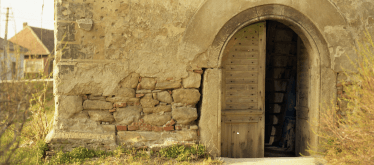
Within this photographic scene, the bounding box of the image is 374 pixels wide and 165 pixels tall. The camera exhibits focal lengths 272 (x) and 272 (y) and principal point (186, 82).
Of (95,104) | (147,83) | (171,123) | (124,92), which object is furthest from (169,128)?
(95,104)

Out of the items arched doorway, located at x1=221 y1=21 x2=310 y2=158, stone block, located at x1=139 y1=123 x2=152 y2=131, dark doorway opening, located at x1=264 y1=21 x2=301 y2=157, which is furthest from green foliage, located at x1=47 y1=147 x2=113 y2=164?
dark doorway opening, located at x1=264 y1=21 x2=301 y2=157

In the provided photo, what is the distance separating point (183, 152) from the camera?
12.8ft

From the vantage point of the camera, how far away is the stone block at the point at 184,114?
13.1ft

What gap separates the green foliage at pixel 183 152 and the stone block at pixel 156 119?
0.39 meters

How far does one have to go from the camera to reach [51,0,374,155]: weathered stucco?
385 cm

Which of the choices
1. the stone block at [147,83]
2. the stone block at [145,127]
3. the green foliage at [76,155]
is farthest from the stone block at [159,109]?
the green foliage at [76,155]

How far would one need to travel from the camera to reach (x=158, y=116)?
Answer: 400 cm

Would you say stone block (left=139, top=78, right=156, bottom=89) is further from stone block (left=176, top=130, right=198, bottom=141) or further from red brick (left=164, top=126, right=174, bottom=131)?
stone block (left=176, top=130, right=198, bottom=141)

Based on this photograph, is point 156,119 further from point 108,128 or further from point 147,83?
point 108,128

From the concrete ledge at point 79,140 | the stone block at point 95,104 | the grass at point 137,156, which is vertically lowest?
the grass at point 137,156

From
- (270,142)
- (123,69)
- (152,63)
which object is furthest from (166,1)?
(270,142)

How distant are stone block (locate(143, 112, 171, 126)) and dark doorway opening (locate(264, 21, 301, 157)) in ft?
8.76

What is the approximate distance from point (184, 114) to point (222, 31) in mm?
1352

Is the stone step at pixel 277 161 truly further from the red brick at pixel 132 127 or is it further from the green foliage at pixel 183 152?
the red brick at pixel 132 127
